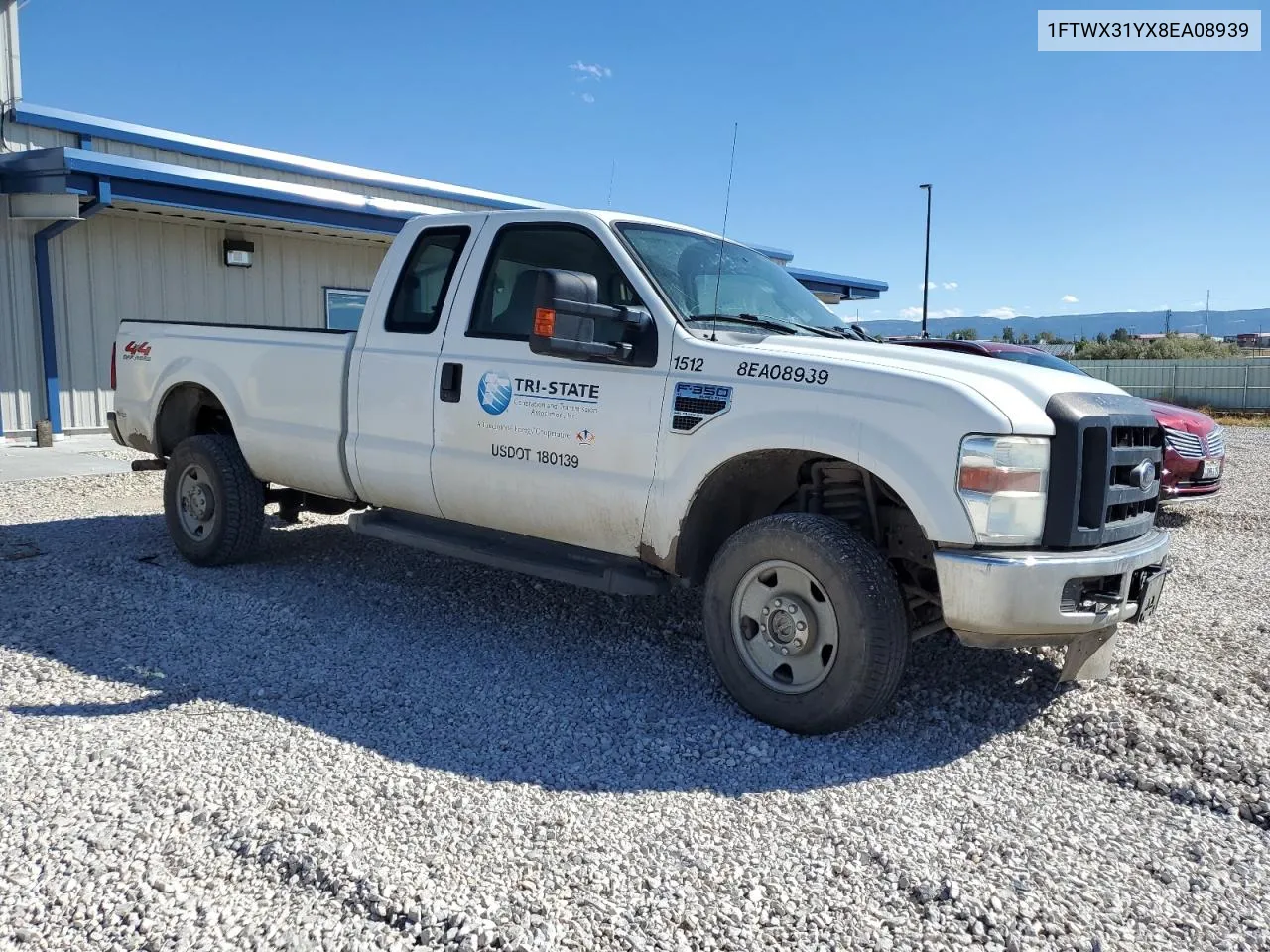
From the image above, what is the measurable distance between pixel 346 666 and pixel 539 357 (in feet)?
5.59

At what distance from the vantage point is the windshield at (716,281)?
469cm

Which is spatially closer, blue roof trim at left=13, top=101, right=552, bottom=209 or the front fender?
the front fender

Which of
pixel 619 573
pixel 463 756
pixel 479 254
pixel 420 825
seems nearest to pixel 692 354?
pixel 619 573

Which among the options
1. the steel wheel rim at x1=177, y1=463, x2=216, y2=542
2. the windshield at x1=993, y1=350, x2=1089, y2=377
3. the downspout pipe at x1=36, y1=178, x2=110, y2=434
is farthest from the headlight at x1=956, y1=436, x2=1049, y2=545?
the downspout pipe at x1=36, y1=178, x2=110, y2=434

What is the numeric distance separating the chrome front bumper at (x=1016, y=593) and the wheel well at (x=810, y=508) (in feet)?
1.05

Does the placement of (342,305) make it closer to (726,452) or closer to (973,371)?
(726,452)

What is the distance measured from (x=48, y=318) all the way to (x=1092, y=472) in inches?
498

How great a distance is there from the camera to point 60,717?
4.04 meters

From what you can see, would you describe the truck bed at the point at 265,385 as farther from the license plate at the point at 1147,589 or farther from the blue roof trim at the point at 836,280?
the blue roof trim at the point at 836,280

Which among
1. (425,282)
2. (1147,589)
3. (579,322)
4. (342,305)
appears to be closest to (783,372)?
(579,322)

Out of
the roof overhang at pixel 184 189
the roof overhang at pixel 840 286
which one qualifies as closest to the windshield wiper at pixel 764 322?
the roof overhang at pixel 184 189

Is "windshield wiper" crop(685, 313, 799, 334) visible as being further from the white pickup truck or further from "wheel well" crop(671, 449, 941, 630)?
"wheel well" crop(671, 449, 941, 630)

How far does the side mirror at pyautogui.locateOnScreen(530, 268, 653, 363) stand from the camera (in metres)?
4.09

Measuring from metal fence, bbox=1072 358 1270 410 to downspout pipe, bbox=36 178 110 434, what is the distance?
24.5m
